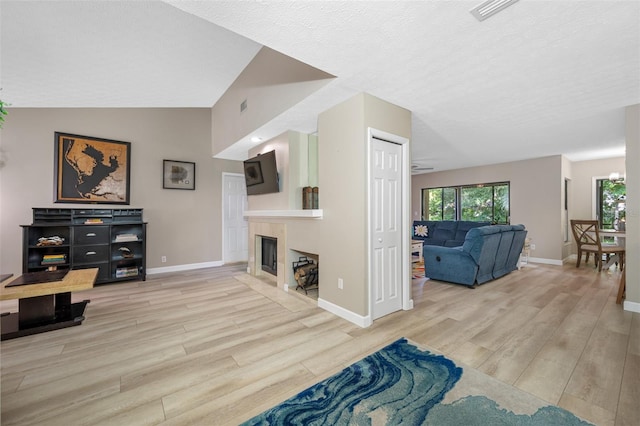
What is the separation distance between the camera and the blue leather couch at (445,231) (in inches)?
256

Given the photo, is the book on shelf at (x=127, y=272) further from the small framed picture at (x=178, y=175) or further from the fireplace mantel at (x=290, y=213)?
the fireplace mantel at (x=290, y=213)

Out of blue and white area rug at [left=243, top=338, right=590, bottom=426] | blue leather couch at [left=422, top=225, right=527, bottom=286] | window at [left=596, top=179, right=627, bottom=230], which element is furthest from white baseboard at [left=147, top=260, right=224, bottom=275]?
window at [left=596, top=179, right=627, bottom=230]

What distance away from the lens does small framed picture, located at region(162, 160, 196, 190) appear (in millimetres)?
5155

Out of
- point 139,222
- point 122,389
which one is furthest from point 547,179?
point 139,222

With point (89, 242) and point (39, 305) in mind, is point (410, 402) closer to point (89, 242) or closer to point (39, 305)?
point (39, 305)

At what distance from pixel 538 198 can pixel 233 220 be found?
725 centimetres

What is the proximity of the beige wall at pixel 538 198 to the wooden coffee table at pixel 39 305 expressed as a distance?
8219 millimetres

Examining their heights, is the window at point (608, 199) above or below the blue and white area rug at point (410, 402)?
above

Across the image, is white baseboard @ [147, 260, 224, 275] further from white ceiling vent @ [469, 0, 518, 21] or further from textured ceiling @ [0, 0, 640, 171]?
white ceiling vent @ [469, 0, 518, 21]

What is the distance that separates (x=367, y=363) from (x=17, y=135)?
579cm

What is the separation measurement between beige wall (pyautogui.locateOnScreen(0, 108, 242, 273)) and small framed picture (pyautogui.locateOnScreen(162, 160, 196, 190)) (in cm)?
10

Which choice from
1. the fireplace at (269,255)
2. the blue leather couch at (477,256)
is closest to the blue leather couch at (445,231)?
the blue leather couch at (477,256)

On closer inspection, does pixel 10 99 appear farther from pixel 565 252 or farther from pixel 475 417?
pixel 565 252

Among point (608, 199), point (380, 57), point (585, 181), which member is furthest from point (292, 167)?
point (608, 199)
